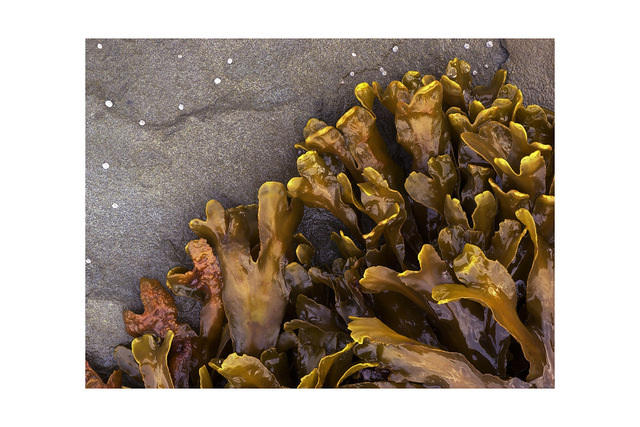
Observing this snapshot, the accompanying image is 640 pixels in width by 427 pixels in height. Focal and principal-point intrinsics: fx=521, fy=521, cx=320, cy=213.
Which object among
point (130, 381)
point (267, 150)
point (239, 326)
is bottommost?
point (130, 381)

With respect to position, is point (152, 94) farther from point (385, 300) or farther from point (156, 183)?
point (385, 300)

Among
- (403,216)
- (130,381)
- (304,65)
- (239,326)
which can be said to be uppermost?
(304,65)

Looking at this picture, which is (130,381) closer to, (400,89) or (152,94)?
(152,94)

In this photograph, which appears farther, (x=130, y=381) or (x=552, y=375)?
(x=130, y=381)

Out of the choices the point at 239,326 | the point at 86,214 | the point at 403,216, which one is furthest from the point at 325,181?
the point at 86,214

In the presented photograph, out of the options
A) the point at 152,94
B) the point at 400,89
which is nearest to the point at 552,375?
the point at 400,89

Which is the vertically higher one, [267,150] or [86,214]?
[267,150]
